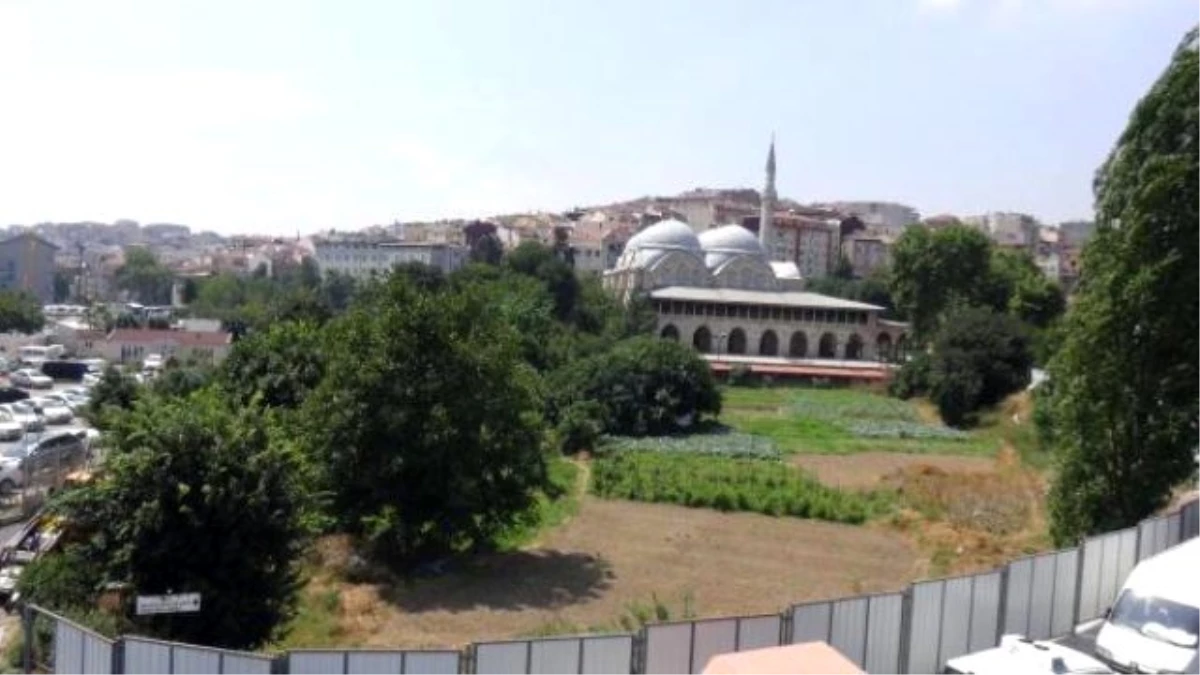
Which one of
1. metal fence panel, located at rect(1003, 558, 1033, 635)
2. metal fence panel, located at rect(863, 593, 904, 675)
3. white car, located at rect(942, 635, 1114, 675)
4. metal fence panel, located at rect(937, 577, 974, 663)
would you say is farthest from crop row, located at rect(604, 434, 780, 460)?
white car, located at rect(942, 635, 1114, 675)

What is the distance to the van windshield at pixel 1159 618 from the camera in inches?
459

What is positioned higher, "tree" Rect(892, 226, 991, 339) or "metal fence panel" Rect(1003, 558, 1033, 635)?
"tree" Rect(892, 226, 991, 339)

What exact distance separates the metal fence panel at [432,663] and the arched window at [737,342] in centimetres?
6297

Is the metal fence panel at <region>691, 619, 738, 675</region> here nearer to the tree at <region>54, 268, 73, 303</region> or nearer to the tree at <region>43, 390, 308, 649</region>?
the tree at <region>43, 390, 308, 649</region>

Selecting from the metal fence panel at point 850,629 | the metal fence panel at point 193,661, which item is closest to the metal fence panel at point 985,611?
the metal fence panel at point 850,629

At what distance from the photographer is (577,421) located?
3612 centimetres

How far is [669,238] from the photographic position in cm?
8412

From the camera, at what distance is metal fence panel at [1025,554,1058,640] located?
12859mm

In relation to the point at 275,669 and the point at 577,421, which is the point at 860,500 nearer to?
the point at 577,421

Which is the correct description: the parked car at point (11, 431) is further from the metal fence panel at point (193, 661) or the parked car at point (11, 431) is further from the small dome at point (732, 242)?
the small dome at point (732, 242)

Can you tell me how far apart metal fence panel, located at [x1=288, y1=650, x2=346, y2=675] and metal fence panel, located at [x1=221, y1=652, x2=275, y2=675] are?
0.16m

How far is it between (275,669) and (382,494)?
12361 mm

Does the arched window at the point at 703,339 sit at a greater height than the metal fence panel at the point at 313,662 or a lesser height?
lesser

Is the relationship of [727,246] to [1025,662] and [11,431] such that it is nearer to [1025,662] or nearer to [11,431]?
[11,431]
